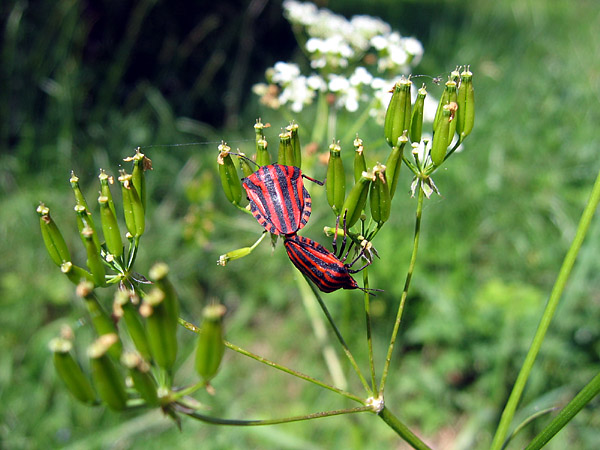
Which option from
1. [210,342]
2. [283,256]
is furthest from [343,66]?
[283,256]

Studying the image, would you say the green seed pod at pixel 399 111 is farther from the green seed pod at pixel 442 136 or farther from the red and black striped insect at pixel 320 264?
the red and black striped insect at pixel 320 264

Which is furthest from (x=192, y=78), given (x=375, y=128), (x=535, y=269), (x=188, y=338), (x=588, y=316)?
(x=588, y=316)

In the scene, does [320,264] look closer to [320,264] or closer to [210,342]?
[320,264]

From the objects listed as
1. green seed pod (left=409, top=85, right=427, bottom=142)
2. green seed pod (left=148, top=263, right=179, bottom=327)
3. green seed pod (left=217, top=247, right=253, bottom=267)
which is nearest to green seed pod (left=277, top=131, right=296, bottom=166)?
green seed pod (left=217, top=247, right=253, bottom=267)

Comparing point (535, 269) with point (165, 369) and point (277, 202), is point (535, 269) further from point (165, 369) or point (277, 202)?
point (165, 369)

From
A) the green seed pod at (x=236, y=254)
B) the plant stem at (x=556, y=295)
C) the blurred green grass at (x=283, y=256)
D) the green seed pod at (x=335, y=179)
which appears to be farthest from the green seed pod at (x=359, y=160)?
the blurred green grass at (x=283, y=256)
